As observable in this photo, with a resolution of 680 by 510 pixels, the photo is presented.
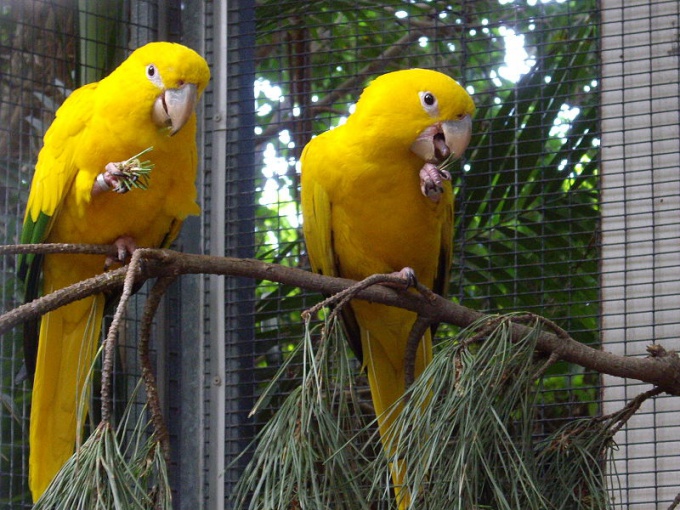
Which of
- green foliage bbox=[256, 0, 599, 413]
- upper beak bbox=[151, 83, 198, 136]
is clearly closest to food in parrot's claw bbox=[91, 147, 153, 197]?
upper beak bbox=[151, 83, 198, 136]

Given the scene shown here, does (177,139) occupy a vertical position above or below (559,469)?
above

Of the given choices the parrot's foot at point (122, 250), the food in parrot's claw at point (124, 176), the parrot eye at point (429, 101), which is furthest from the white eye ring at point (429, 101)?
the parrot's foot at point (122, 250)

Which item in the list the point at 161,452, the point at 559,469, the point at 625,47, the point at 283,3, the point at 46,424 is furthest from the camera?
the point at 283,3

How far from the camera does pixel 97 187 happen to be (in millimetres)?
1899

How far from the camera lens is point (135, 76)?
1.93 metres

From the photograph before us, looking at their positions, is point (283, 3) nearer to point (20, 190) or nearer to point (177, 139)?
point (177, 139)

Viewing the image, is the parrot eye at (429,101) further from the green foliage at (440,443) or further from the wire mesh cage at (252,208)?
the green foliage at (440,443)

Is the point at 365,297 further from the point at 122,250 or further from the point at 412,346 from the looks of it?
the point at 122,250

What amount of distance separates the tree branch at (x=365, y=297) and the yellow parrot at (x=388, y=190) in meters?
0.35

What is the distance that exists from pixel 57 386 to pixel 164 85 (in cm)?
69

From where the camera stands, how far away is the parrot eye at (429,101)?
1.95 meters

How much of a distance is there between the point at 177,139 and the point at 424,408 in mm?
903

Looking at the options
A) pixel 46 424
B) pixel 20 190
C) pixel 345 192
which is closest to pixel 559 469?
pixel 345 192

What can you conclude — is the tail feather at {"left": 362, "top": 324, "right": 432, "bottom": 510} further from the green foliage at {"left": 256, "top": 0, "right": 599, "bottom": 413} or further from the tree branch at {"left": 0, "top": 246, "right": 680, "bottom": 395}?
the tree branch at {"left": 0, "top": 246, "right": 680, "bottom": 395}
